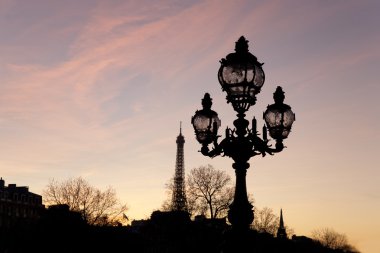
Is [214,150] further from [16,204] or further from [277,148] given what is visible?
[16,204]

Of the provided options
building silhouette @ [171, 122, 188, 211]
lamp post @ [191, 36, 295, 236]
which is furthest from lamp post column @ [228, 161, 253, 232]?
building silhouette @ [171, 122, 188, 211]

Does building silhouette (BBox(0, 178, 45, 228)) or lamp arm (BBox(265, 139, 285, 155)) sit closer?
lamp arm (BBox(265, 139, 285, 155))

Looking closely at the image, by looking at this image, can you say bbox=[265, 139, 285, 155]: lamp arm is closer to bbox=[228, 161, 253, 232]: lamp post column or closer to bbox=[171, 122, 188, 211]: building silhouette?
bbox=[228, 161, 253, 232]: lamp post column

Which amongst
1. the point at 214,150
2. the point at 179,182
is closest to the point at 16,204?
the point at 179,182

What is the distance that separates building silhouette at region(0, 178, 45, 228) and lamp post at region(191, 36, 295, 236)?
284ft

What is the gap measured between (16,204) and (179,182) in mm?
30859

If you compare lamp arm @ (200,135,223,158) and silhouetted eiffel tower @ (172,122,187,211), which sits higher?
silhouetted eiffel tower @ (172,122,187,211)

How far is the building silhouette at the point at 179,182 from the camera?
81.4 metres

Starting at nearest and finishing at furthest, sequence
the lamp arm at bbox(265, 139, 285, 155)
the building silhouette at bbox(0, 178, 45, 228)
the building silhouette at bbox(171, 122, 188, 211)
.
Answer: the lamp arm at bbox(265, 139, 285, 155) → the building silhouette at bbox(171, 122, 188, 211) → the building silhouette at bbox(0, 178, 45, 228)

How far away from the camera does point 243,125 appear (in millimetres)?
11969

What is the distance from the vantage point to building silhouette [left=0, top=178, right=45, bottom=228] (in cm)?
9900

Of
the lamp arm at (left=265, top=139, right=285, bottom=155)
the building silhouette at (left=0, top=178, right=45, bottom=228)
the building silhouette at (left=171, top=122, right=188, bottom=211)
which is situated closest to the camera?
the lamp arm at (left=265, top=139, right=285, bottom=155)

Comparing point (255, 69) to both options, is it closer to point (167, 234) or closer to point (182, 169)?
point (167, 234)

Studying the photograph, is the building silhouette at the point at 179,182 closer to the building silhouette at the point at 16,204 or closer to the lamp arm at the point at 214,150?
the building silhouette at the point at 16,204
